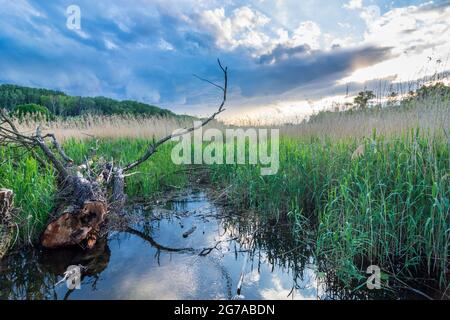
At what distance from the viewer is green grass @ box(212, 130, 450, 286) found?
2354 millimetres

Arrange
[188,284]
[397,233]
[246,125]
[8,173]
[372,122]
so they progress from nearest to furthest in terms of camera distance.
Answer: [188,284]
[397,233]
[8,173]
[372,122]
[246,125]

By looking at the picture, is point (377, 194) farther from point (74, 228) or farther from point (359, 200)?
point (74, 228)

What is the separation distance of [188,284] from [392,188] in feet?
7.20

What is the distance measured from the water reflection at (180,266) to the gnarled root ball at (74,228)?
0.10 meters

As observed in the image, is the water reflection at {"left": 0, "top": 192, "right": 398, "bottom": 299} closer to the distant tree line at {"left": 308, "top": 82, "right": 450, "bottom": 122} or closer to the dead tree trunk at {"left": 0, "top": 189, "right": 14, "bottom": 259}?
the dead tree trunk at {"left": 0, "top": 189, "right": 14, "bottom": 259}

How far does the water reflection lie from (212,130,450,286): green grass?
0.97 feet

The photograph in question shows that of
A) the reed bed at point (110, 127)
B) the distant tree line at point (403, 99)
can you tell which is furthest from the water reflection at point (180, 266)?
the reed bed at point (110, 127)

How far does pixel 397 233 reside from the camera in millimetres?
2611

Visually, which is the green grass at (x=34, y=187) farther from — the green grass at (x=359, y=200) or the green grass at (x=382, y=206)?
the green grass at (x=382, y=206)

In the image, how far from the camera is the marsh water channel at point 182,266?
2.21 meters
